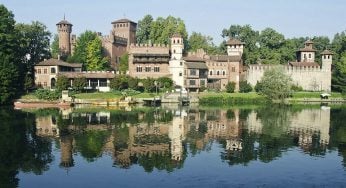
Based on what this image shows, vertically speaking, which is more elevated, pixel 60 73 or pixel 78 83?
pixel 60 73

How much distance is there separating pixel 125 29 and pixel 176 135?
5477 cm

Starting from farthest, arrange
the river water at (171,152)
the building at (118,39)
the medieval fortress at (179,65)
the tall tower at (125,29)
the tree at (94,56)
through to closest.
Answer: the tall tower at (125,29)
the building at (118,39)
the tree at (94,56)
the medieval fortress at (179,65)
the river water at (171,152)

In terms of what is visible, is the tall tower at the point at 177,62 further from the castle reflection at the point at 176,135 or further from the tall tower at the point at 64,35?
the castle reflection at the point at 176,135

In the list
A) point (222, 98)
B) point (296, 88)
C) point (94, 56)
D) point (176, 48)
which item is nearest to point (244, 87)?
point (222, 98)

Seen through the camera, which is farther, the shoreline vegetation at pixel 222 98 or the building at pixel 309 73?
the building at pixel 309 73

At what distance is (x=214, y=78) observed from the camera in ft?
252

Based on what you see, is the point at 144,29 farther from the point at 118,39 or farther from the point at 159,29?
the point at 118,39

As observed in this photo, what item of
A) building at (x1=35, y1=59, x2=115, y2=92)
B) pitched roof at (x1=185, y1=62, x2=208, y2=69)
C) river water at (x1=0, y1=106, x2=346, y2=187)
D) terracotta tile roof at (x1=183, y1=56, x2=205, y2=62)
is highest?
terracotta tile roof at (x1=183, y1=56, x2=205, y2=62)

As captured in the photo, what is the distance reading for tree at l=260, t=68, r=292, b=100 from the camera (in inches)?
2665

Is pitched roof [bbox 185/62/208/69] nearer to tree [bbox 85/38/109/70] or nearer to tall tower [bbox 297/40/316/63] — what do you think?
tree [bbox 85/38/109/70]

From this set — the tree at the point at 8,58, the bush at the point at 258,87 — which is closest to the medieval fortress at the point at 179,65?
the bush at the point at 258,87

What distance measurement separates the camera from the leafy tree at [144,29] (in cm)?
9400

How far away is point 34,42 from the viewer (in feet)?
244

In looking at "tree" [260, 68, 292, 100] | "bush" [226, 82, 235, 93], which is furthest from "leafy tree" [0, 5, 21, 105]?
"tree" [260, 68, 292, 100]
